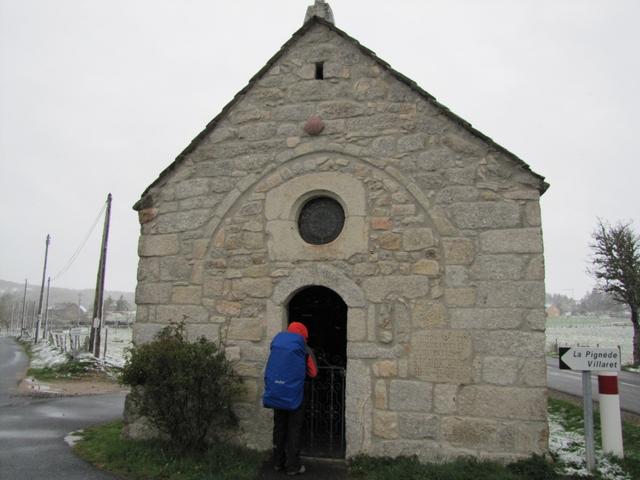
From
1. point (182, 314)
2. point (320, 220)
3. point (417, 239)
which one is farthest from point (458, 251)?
point (182, 314)

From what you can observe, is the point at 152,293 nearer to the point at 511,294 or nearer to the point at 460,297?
the point at 460,297

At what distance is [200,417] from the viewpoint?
6.00 meters

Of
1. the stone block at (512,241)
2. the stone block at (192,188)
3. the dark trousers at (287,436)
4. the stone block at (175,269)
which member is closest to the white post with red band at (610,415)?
the stone block at (512,241)

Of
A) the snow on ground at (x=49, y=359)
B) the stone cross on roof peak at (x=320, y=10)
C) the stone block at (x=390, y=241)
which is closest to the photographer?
the stone block at (x=390, y=241)

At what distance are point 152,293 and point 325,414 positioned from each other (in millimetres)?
2944

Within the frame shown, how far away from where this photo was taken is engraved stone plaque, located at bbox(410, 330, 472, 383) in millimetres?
5758

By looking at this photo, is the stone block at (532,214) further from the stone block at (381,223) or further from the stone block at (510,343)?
the stone block at (381,223)

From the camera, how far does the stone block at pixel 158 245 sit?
713cm

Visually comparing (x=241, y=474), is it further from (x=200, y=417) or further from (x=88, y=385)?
(x=88, y=385)

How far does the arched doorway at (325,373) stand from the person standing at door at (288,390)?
2.26ft

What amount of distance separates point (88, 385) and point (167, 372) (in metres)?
10.6

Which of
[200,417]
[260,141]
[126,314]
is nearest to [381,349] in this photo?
[200,417]

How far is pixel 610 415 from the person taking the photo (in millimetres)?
5867

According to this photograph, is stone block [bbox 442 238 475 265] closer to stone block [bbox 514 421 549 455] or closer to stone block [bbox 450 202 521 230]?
stone block [bbox 450 202 521 230]
